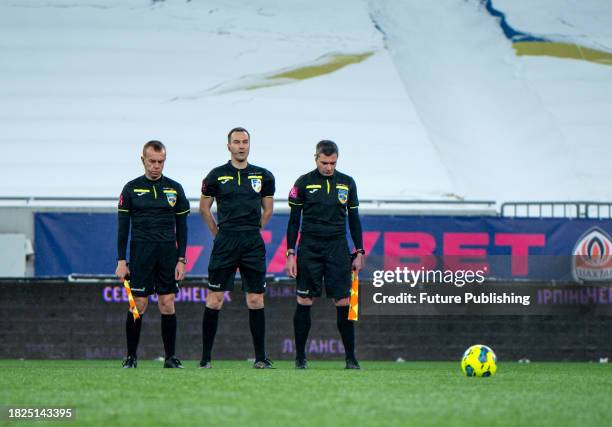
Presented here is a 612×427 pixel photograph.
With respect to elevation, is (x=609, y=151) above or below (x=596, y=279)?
above

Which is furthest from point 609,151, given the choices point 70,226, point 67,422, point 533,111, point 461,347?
point 67,422

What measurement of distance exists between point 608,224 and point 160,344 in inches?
225

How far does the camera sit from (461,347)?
12.9 m

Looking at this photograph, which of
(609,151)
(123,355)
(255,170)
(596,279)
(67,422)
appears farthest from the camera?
(609,151)

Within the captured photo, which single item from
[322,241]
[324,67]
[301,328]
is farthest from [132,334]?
[324,67]

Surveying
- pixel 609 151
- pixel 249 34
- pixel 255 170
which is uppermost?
pixel 249 34

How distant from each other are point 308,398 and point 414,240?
8.68 meters

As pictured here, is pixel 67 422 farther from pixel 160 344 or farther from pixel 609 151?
pixel 609 151

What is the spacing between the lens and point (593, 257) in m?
14.3

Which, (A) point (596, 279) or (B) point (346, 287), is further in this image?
(A) point (596, 279)

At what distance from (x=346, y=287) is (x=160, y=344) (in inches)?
159

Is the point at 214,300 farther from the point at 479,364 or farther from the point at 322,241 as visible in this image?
the point at 479,364

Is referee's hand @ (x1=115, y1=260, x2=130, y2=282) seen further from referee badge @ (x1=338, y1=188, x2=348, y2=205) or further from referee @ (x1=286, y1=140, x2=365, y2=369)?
referee badge @ (x1=338, y1=188, x2=348, y2=205)

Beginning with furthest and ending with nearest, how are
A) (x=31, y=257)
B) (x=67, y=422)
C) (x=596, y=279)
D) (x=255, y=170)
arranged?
1. (x=31, y=257)
2. (x=596, y=279)
3. (x=255, y=170)
4. (x=67, y=422)
